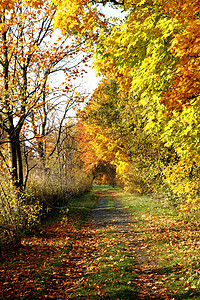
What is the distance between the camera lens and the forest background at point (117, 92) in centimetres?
516

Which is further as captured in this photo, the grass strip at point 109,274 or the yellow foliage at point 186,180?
the yellow foliage at point 186,180

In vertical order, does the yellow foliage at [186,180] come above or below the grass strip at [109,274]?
above

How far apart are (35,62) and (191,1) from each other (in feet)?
26.3

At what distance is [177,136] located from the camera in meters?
5.96

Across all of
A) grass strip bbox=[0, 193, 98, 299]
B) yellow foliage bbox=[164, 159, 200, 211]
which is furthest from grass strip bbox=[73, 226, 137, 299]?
yellow foliage bbox=[164, 159, 200, 211]

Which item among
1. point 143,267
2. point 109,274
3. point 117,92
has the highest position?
point 117,92

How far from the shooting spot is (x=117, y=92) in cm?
891

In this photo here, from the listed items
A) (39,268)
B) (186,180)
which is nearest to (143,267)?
(39,268)

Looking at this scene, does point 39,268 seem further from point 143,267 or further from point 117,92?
point 117,92

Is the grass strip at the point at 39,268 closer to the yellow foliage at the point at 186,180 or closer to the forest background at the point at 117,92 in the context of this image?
the forest background at the point at 117,92

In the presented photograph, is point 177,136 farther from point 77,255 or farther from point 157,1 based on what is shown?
point 77,255

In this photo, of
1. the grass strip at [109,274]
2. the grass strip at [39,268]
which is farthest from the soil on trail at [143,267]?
the grass strip at [39,268]

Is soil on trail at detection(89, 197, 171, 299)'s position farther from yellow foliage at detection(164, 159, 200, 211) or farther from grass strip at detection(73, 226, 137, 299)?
yellow foliage at detection(164, 159, 200, 211)

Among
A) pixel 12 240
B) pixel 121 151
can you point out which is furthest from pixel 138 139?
pixel 12 240
